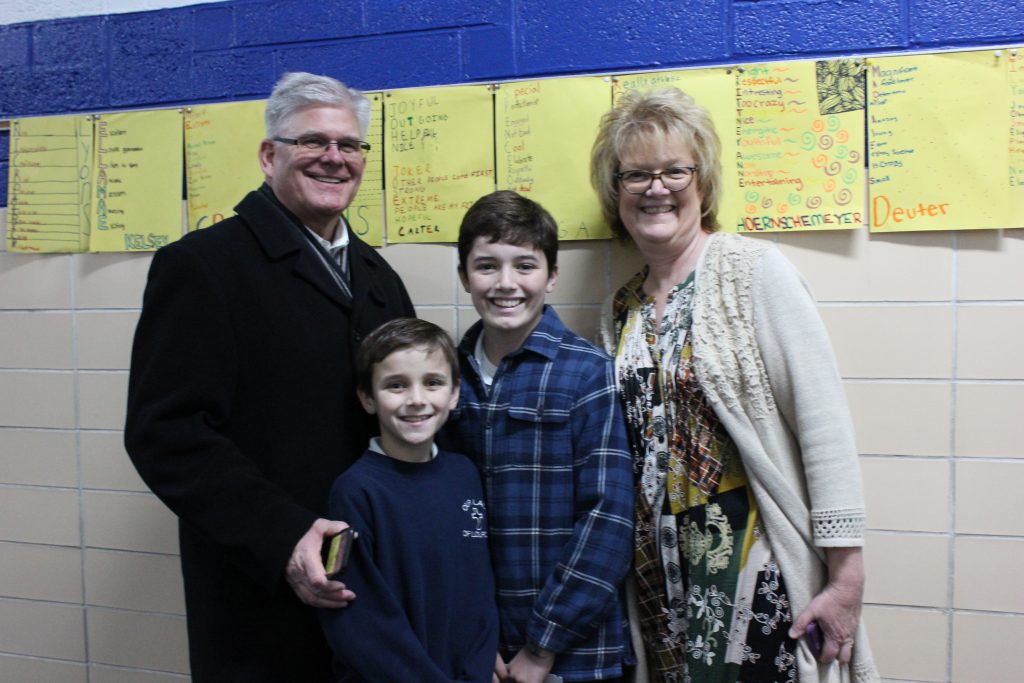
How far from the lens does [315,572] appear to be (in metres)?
1.36

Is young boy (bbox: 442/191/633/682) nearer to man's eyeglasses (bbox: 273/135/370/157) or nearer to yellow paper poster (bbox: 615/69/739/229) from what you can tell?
man's eyeglasses (bbox: 273/135/370/157)

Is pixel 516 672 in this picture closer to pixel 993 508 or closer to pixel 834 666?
pixel 834 666

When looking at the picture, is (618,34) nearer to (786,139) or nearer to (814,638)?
(786,139)

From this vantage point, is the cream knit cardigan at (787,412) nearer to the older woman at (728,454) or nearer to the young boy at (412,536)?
the older woman at (728,454)

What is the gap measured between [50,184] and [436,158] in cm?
116

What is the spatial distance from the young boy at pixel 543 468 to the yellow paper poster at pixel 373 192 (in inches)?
19.9

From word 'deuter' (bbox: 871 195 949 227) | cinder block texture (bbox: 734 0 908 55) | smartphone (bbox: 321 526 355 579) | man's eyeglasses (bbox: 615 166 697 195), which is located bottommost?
smartphone (bbox: 321 526 355 579)

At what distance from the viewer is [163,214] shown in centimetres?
219

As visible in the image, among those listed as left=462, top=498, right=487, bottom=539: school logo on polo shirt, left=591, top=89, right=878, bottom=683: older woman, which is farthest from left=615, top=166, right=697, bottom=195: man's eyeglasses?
left=462, top=498, right=487, bottom=539: school logo on polo shirt

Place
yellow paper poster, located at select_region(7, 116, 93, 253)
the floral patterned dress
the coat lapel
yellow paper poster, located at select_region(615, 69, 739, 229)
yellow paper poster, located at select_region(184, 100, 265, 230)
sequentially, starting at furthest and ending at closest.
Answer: yellow paper poster, located at select_region(7, 116, 93, 253), yellow paper poster, located at select_region(184, 100, 265, 230), yellow paper poster, located at select_region(615, 69, 739, 229), the coat lapel, the floral patterned dress

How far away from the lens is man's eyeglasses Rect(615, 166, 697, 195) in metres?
1.60

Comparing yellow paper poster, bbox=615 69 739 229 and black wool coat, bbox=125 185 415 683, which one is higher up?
yellow paper poster, bbox=615 69 739 229

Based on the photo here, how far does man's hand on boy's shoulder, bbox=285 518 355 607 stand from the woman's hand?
0.84 m

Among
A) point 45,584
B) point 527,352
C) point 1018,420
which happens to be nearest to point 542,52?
point 527,352
